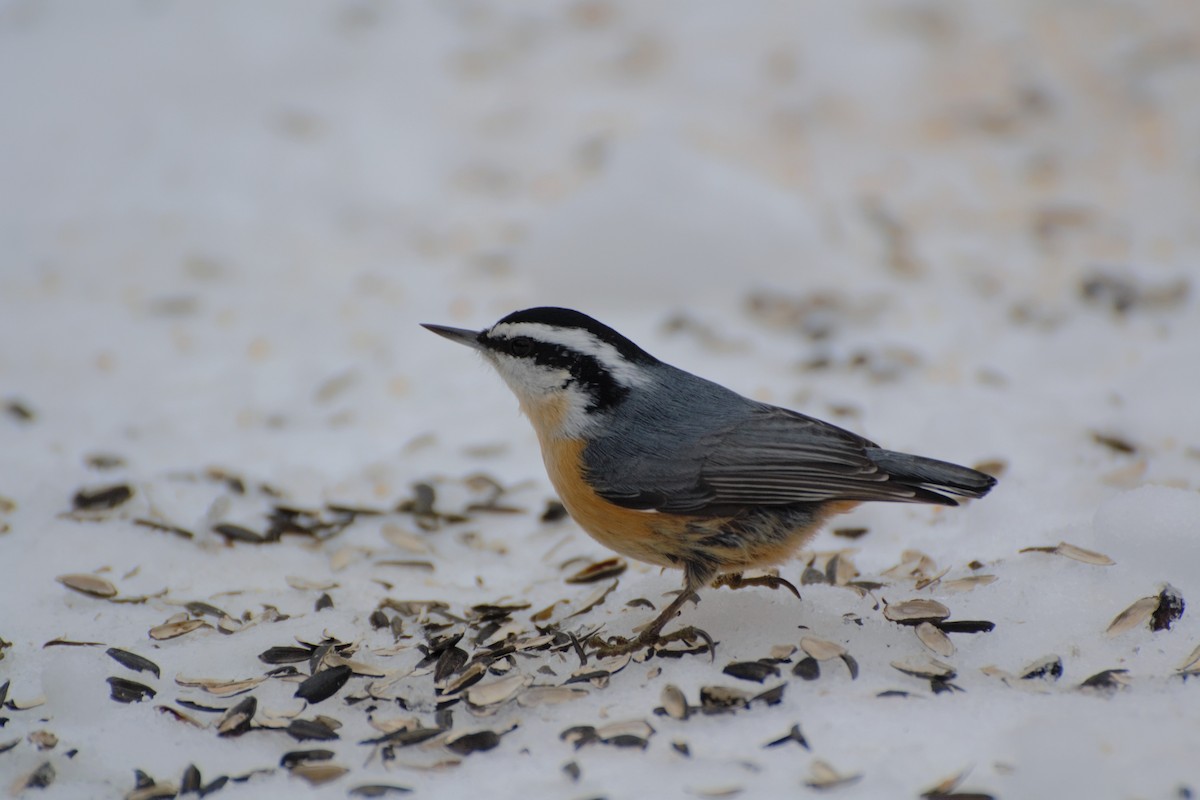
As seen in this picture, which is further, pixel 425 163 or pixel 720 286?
pixel 425 163

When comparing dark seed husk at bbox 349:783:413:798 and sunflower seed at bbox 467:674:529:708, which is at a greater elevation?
sunflower seed at bbox 467:674:529:708

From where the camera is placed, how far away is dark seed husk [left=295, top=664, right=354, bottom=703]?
331cm

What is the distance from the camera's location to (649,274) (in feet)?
20.5

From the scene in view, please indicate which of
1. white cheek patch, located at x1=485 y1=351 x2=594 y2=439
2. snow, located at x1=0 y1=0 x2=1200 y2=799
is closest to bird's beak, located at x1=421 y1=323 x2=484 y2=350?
white cheek patch, located at x1=485 y1=351 x2=594 y2=439

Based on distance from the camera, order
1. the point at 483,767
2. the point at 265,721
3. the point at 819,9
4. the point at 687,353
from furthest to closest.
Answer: the point at 819,9
the point at 687,353
the point at 265,721
the point at 483,767

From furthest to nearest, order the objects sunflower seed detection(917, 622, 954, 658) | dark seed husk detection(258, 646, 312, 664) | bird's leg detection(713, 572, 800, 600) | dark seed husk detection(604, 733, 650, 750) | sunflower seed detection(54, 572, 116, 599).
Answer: sunflower seed detection(54, 572, 116, 599) < bird's leg detection(713, 572, 800, 600) < dark seed husk detection(258, 646, 312, 664) < sunflower seed detection(917, 622, 954, 658) < dark seed husk detection(604, 733, 650, 750)

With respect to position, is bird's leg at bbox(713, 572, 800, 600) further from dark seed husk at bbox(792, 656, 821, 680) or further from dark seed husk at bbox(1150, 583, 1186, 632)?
dark seed husk at bbox(1150, 583, 1186, 632)

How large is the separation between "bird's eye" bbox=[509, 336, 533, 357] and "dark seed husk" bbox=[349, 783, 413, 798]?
4.75 ft

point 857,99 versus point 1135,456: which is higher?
point 857,99

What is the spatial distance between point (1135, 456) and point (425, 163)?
438cm

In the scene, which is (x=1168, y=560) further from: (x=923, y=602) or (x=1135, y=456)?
(x=1135, y=456)

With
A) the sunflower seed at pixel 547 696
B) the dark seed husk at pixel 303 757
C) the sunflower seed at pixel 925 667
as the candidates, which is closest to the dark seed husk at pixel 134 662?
the dark seed husk at pixel 303 757

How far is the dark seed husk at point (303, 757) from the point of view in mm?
3018

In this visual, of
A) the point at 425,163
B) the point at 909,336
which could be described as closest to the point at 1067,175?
the point at 909,336
